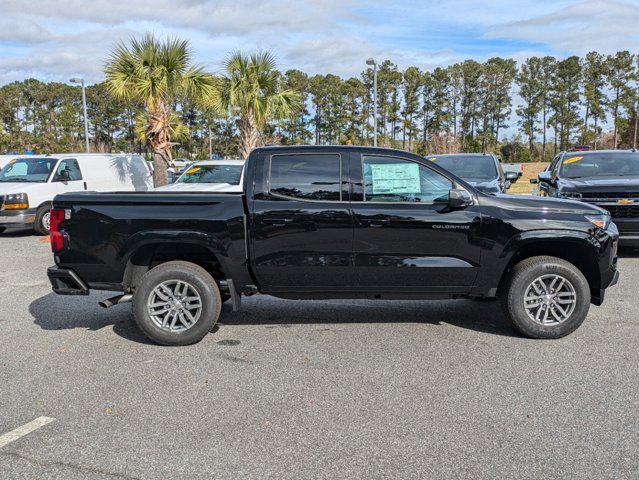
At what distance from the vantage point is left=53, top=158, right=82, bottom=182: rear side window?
14.0 metres

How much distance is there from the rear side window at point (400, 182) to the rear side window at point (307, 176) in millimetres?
305

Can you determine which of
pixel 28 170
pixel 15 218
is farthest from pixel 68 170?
pixel 15 218

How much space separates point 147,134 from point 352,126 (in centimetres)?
4697

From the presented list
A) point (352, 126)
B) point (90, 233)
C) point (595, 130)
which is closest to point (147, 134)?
point (90, 233)

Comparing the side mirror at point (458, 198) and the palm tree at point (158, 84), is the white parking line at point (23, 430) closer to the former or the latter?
the side mirror at point (458, 198)

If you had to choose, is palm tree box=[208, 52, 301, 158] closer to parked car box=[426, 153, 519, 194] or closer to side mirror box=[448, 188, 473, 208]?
parked car box=[426, 153, 519, 194]

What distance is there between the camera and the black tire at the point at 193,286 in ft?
17.3

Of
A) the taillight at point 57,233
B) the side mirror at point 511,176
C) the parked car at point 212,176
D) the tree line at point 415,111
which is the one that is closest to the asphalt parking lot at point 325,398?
the taillight at point 57,233

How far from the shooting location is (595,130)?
192ft

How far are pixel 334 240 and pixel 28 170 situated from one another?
11.6 metres

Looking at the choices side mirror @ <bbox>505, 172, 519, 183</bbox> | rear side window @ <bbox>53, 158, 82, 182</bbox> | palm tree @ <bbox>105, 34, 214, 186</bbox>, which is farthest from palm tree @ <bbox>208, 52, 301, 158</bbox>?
side mirror @ <bbox>505, 172, 519, 183</bbox>

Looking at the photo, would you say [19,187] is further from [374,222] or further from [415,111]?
[415,111]

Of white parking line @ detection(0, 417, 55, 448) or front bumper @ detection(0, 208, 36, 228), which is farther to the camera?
front bumper @ detection(0, 208, 36, 228)

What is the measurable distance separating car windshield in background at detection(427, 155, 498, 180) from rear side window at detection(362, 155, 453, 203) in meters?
6.14
